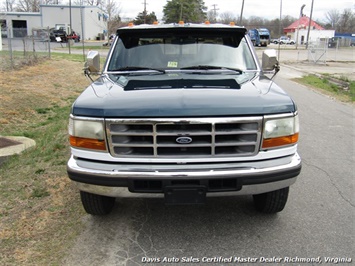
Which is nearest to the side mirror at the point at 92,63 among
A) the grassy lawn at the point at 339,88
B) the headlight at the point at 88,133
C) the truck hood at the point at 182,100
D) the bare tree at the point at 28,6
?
the truck hood at the point at 182,100

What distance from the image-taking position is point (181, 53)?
14.1 feet

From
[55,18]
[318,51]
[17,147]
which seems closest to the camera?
[17,147]

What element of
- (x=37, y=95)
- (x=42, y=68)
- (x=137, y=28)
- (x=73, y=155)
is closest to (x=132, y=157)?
(x=73, y=155)


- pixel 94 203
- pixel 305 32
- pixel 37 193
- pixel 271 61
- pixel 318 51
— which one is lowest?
pixel 37 193

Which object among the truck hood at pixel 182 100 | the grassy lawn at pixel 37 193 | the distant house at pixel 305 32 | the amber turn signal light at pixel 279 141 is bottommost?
the grassy lawn at pixel 37 193

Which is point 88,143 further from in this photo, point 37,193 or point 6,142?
point 6,142

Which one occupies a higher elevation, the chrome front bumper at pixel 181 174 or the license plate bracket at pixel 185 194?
the chrome front bumper at pixel 181 174

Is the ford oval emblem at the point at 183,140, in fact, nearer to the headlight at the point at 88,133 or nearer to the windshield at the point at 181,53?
the headlight at the point at 88,133

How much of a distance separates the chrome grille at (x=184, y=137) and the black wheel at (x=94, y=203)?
0.68 m

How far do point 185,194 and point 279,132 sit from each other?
3.08ft

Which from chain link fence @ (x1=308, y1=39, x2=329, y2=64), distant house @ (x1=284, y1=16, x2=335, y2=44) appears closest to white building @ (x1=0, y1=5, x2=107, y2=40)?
distant house @ (x1=284, y1=16, x2=335, y2=44)

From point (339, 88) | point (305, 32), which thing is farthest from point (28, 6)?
point (339, 88)

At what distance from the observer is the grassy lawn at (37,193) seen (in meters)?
3.11

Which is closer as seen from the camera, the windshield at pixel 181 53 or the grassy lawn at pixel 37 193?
the grassy lawn at pixel 37 193
